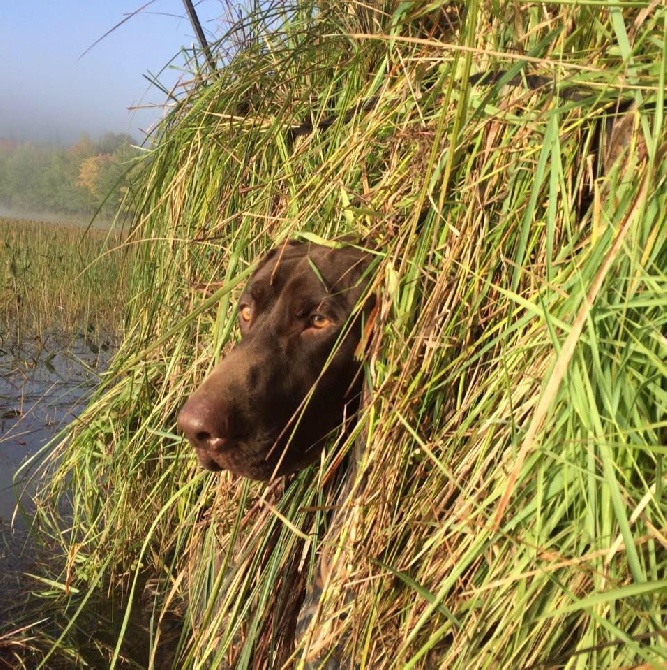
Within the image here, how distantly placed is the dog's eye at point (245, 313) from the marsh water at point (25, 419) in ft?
4.30

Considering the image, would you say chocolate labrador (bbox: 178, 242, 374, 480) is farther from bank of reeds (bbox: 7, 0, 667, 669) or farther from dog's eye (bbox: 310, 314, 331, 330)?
bank of reeds (bbox: 7, 0, 667, 669)

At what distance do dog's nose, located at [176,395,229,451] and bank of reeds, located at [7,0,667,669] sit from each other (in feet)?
0.71

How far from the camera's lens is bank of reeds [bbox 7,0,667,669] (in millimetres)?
1389

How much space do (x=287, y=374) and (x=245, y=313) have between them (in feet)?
1.57

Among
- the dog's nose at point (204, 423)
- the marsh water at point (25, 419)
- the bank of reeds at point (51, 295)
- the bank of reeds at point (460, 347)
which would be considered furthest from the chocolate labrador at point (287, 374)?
the bank of reeds at point (51, 295)

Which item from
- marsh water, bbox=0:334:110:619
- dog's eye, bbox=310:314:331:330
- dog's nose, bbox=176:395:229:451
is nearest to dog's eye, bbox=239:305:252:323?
dog's eye, bbox=310:314:331:330

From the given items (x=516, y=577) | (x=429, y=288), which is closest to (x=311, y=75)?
(x=429, y=288)

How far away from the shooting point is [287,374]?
→ 2184mm

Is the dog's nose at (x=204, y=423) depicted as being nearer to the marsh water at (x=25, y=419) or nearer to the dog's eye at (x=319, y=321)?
the dog's eye at (x=319, y=321)

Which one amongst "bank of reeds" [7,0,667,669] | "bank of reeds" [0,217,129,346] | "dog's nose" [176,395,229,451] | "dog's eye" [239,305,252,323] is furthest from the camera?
"bank of reeds" [0,217,129,346]

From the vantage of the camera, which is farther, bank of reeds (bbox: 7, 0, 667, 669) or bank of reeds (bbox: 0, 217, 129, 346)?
bank of reeds (bbox: 0, 217, 129, 346)

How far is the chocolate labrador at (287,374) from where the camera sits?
2020mm

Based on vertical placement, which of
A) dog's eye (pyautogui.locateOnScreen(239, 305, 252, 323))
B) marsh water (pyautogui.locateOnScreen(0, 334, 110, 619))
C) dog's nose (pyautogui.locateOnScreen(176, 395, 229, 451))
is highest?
dog's eye (pyautogui.locateOnScreen(239, 305, 252, 323))

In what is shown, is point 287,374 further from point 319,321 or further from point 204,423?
point 204,423
